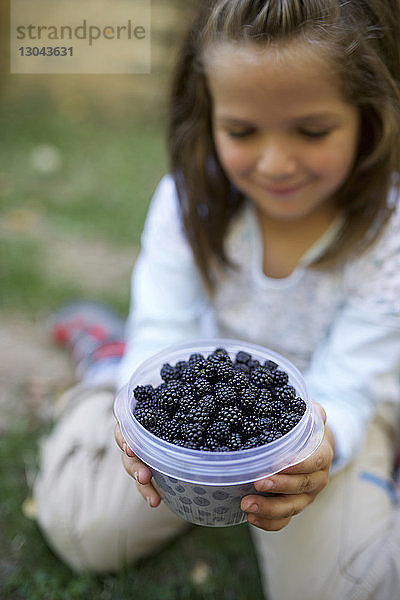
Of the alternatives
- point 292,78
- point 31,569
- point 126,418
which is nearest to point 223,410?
point 126,418

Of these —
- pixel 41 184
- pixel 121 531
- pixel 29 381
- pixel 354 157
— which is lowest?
pixel 121 531

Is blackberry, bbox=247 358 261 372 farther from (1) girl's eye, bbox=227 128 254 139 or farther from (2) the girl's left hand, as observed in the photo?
(1) girl's eye, bbox=227 128 254 139

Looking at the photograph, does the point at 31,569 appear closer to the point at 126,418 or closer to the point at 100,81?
the point at 126,418

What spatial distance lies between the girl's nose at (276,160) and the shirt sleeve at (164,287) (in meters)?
0.37

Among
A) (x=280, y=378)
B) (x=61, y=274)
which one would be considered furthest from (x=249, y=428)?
(x=61, y=274)

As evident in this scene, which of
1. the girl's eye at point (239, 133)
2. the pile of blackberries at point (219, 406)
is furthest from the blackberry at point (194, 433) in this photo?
the girl's eye at point (239, 133)

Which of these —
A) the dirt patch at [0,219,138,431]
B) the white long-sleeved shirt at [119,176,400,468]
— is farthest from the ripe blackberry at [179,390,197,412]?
the dirt patch at [0,219,138,431]

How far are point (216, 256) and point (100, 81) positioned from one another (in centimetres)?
334

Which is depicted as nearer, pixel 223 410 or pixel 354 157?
pixel 223 410

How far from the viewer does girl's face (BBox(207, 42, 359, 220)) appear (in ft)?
3.63

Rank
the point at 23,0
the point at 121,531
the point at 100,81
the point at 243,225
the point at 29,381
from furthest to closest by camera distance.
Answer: the point at 100,81 → the point at 23,0 → the point at 29,381 → the point at 243,225 → the point at 121,531

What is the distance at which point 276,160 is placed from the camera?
1.19m

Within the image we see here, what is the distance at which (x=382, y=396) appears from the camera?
58.4 inches

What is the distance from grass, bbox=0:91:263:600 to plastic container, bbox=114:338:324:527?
52cm
